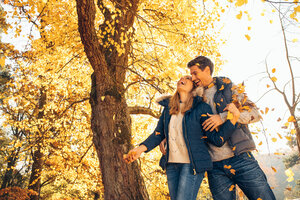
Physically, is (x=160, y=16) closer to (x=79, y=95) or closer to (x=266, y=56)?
(x=79, y=95)

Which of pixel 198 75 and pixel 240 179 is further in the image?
pixel 198 75

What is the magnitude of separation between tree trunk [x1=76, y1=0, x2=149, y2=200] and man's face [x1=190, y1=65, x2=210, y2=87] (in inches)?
63.7

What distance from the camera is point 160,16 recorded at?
240 inches

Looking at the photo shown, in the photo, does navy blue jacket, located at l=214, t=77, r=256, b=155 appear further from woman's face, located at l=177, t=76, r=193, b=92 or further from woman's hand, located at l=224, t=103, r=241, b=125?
woman's face, located at l=177, t=76, r=193, b=92

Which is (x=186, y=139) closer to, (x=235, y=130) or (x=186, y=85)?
(x=235, y=130)

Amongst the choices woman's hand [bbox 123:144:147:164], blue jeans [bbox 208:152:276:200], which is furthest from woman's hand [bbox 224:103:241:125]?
woman's hand [bbox 123:144:147:164]

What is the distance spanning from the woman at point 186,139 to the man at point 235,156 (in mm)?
95

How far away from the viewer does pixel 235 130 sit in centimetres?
194

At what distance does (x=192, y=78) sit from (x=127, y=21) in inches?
102

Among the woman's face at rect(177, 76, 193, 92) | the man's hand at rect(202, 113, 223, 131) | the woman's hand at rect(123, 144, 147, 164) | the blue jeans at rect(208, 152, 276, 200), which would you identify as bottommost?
the blue jeans at rect(208, 152, 276, 200)

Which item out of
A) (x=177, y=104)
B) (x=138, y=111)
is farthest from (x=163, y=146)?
(x=138, y=111)

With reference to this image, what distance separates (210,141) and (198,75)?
2.34 ft

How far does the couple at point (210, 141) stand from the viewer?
1860mm

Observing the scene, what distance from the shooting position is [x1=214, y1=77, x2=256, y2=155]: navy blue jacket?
6.15ft
